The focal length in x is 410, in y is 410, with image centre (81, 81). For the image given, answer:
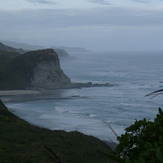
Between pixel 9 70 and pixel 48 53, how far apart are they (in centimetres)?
1045

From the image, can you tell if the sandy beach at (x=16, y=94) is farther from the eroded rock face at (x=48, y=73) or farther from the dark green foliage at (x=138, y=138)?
the dark green foliage at (x=138, y=138)

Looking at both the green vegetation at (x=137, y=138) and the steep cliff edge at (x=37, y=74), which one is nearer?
the green vegetation at (x=137, y=138)

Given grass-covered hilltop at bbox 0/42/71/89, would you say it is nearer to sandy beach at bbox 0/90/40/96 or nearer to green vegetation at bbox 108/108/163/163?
sandy beach at bbox 0/90/40/96

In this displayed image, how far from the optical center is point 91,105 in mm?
65000

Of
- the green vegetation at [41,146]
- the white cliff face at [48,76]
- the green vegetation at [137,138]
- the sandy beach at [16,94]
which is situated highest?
the green vegetation at [137,138]

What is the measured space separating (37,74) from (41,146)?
72062 millimetres

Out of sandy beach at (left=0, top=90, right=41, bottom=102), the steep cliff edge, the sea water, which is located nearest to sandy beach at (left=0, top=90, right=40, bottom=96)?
sandy beach at (left=0, top=90, right=41, bottom=102)

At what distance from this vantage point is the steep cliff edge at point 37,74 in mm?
94812

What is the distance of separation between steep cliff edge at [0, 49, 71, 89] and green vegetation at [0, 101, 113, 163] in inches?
2350

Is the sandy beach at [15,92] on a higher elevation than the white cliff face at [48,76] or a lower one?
lower

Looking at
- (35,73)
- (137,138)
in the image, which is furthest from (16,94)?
(137,138)

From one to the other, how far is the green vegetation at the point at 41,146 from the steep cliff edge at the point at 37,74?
5970cm

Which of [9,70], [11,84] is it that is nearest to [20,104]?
[11,84]

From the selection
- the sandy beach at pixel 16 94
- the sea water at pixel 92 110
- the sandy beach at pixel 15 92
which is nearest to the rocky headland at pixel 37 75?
the sandy beach at pixel 15 92
